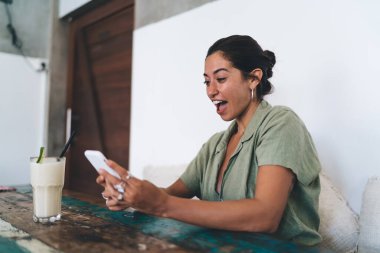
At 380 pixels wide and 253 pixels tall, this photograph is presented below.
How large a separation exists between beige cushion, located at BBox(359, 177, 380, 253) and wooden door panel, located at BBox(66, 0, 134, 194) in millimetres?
2092

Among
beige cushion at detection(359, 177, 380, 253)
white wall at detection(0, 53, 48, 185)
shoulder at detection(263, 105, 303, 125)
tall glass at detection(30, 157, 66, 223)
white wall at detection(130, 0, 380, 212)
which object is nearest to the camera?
tall glass at detection(30, 157, 66, 223)

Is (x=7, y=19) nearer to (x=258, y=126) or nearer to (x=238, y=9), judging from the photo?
(x=238, y=9)

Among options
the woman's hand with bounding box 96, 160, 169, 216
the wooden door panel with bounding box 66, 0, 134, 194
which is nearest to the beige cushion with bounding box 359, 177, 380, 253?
the woman's hand with bounding box 96, 160, 169, 216

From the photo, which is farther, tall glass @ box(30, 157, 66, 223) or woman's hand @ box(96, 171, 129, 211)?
tall glass @ box(30, 157, 66, 223)

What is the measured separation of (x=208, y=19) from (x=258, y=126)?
1.25 meters

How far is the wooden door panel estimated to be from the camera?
10.2ft

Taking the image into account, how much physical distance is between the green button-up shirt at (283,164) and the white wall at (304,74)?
19.4 inches

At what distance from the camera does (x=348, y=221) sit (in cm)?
138

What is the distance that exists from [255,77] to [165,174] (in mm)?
1036

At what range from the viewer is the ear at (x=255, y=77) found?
132cm

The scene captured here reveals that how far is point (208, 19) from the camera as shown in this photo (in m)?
2.22

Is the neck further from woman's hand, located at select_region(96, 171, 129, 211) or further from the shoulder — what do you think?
woman's hand, located at select_region(96, 171, 129, 211)

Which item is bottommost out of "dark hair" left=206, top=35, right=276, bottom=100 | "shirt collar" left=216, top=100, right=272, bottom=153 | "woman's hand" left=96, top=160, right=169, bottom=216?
"woman's hand" left=96, top=160, right=169, bottom=216

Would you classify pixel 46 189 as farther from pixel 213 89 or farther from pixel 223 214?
pixel 213 89
